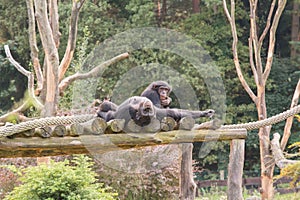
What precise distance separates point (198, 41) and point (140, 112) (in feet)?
27.4

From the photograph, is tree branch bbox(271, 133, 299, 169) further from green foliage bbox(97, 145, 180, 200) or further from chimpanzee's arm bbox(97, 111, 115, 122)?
chimpanzee's arm bbox(97, 111, 115, 122)

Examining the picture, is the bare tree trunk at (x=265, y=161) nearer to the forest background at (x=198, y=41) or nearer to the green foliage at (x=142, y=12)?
the forest background at (x=198, y=41)

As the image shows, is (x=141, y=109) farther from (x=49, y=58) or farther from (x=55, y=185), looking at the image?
(x=49, y=58)

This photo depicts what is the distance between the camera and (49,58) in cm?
659

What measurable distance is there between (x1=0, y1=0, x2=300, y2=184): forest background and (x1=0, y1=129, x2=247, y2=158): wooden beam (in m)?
7.53

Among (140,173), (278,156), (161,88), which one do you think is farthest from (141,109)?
(278,156)

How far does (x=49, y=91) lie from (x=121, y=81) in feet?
18.0

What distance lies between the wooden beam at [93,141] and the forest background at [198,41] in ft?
24.7

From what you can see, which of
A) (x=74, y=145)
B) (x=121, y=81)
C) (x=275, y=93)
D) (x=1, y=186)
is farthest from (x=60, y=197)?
(x=275, y=93)

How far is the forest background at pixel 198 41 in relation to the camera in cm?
1215

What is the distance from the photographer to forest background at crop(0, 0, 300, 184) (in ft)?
39.9

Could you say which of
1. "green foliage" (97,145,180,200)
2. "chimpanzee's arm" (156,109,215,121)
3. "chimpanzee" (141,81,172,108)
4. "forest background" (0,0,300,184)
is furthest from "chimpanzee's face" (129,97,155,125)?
"forest background" (0,0,300,184)

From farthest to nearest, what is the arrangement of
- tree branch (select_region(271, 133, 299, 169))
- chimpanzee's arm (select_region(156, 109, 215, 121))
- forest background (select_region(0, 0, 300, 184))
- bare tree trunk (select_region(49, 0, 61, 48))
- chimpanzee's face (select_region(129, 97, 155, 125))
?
forest background (select_region(0, 0, 300, 184))
bare tree trunk (select_region(49, 0, 61, 48))
tree branch (select_region(271, 133, 299, 169))
chimpanzee's arm (select_region(156, 109, 215, 121))
chimpanzee's face (select_region(129, 97, 155, 125))

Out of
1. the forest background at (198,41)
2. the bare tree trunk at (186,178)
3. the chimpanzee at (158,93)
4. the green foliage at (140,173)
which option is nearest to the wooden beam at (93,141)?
the chimpanzee at (158,93)
